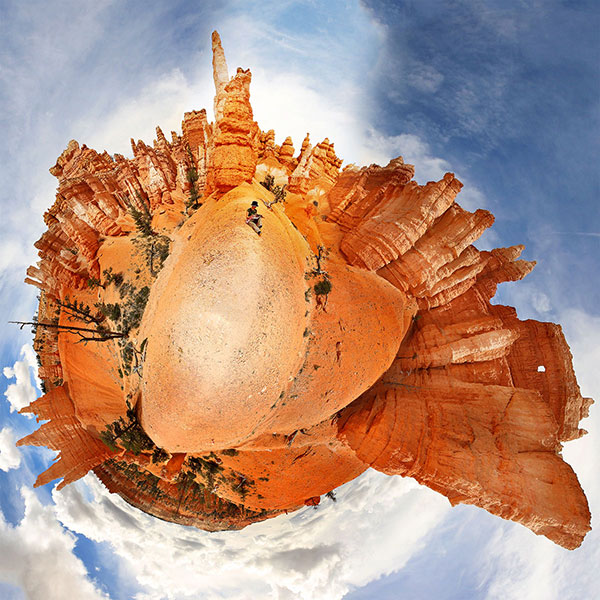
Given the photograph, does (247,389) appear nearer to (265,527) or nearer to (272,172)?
(272,172)

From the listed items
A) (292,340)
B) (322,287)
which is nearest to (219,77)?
(322,287)

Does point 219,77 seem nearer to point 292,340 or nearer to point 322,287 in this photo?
point 322,287

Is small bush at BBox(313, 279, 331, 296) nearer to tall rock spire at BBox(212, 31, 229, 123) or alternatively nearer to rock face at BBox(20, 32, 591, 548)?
rock face at BBox(20, 32, 591, 548)

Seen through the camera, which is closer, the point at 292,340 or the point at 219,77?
the point at 292,340

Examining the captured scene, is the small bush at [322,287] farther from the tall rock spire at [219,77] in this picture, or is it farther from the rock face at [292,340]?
the tall rock spire at [219,77]

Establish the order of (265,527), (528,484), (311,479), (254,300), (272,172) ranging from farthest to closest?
(265,527) → (272,172) → (311,479) → (528,484) → (254,300)

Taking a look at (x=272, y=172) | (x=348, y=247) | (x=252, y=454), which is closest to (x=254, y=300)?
(x=348, y=247)

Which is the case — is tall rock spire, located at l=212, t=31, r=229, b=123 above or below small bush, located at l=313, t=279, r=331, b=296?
above

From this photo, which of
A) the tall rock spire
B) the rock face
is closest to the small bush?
the rock face
